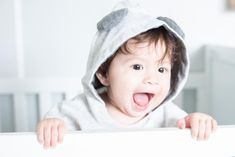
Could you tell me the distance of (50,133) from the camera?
562 millimetres

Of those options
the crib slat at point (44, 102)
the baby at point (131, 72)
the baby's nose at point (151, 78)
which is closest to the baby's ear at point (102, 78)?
the baby at point (131, 72)

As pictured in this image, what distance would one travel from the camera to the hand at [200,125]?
1.86 ft

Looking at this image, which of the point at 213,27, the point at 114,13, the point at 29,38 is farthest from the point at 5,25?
the point at 213,27

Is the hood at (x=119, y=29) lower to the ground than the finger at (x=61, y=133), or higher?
higher

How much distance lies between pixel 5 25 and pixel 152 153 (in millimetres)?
735

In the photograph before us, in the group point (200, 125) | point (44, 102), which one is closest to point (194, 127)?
point (200, 125)

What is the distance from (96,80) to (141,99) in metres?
0.14

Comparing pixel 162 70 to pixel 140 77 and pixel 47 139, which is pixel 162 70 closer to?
pixel 140 77

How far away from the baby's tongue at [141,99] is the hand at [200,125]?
107 mm

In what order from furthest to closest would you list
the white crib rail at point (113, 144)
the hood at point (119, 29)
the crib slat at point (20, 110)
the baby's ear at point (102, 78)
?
the crib slat at point (20, 110) < the baby's ear at point (102, 78) < the hood at point (119, 29) < the white crib rail at point (113, 144)

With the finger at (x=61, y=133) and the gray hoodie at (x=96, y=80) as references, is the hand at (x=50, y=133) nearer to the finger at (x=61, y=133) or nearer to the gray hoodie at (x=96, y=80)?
the finger at (x=61, y=133)

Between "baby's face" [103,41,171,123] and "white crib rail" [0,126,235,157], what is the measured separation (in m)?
0.18

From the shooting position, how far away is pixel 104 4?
1.14m

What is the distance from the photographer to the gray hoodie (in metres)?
0.70
